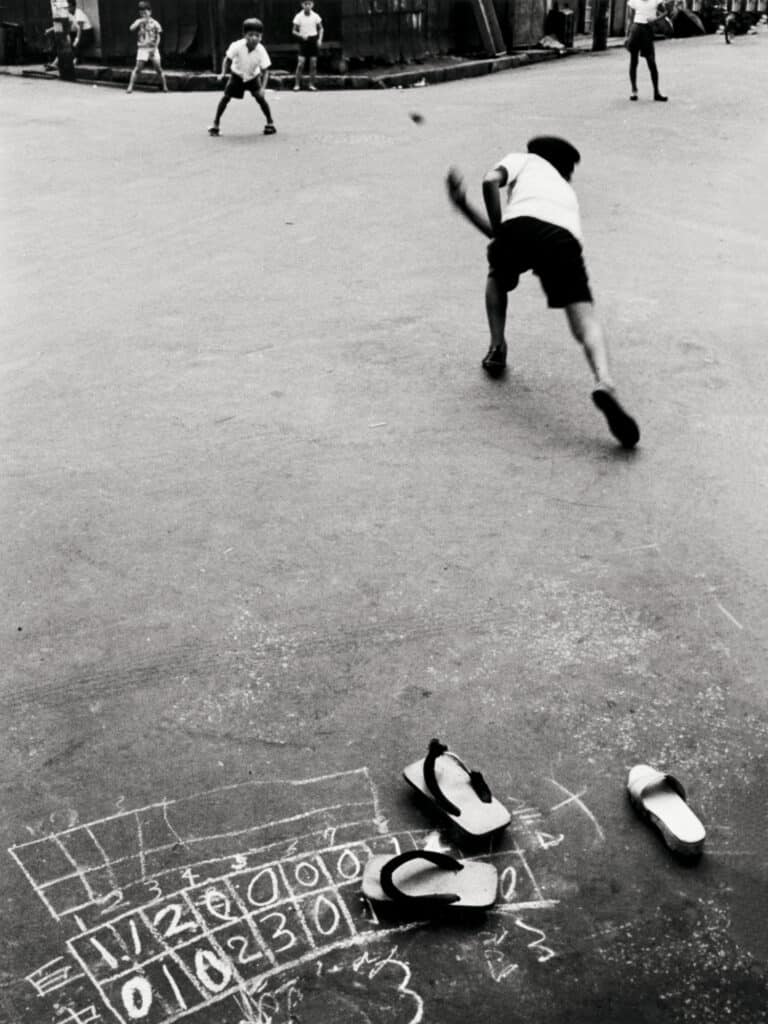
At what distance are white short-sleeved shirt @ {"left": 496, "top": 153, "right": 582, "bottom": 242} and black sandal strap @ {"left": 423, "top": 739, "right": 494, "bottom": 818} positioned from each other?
10.9 ft

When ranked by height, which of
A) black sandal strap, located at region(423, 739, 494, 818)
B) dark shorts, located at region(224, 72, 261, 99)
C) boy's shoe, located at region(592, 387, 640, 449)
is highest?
dark shorts, located at region(224, 72, 261, 99)

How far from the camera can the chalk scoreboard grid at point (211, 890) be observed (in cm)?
242

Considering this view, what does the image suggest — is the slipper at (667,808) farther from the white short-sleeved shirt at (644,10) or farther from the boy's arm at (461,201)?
the white short-sleeved shirt at (644,10)

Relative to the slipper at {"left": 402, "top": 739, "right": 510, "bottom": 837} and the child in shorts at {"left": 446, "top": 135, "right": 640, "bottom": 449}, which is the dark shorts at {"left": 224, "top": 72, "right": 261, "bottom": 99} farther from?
the slipper at {"left": 402, "top": 739, "right": 510, "bottom": 837}

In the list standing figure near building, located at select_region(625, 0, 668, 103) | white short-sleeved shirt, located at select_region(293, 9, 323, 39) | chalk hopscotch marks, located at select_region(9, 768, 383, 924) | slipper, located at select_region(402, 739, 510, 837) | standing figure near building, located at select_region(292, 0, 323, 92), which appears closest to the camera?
chalk hopscotch marks, located at select_region(9, 768, 383, 924)

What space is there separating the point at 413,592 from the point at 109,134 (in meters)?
12.1

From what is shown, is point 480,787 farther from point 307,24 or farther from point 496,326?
point 307,24

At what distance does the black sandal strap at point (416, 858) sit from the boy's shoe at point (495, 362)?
3.62 meters

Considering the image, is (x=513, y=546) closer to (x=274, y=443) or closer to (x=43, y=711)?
(x=274, y=443)

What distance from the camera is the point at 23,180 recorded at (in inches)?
451

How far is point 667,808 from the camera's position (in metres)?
2.82

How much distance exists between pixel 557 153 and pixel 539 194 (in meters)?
0.34

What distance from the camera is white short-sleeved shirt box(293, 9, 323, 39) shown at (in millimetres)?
19016

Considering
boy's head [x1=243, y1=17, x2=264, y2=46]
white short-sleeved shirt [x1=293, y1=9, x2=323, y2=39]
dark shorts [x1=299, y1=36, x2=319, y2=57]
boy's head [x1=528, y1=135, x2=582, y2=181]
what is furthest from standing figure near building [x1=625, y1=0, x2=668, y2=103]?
boy's head [x1=528, y1=135, x2=582, y2=181]
